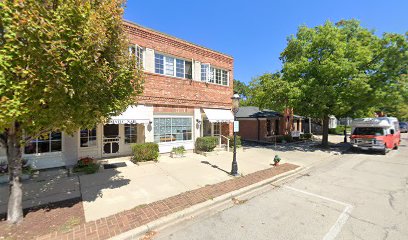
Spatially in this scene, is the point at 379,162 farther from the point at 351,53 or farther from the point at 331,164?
the point at 351,53

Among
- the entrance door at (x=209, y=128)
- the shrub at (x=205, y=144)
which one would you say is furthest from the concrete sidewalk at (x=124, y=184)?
the entrance door at (x=209, y=128)

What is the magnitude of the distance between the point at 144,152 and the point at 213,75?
25.5 ft

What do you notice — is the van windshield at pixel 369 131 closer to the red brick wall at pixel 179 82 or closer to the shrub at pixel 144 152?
the red brick wall at pixel 179 82

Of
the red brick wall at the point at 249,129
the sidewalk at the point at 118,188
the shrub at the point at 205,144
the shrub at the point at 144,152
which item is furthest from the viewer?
the red brick wall at the point at 249,129

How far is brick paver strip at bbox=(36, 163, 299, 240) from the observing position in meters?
3.87

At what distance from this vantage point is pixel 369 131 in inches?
539

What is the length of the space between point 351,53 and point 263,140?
36.6ft

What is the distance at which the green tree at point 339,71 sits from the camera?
500 inches

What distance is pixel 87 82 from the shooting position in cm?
389

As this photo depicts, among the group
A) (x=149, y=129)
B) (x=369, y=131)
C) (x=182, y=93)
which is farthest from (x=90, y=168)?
(x=369, y=131)

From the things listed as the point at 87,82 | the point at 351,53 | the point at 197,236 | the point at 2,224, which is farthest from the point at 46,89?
the point at 351,53

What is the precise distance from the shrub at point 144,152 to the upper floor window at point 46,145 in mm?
3354

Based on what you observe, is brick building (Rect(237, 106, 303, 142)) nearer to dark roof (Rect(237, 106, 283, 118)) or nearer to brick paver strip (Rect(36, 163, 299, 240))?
dark roof (Rect(237, 106, 283, 118))

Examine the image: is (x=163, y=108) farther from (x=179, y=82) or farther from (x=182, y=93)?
(x=179, y=82)
